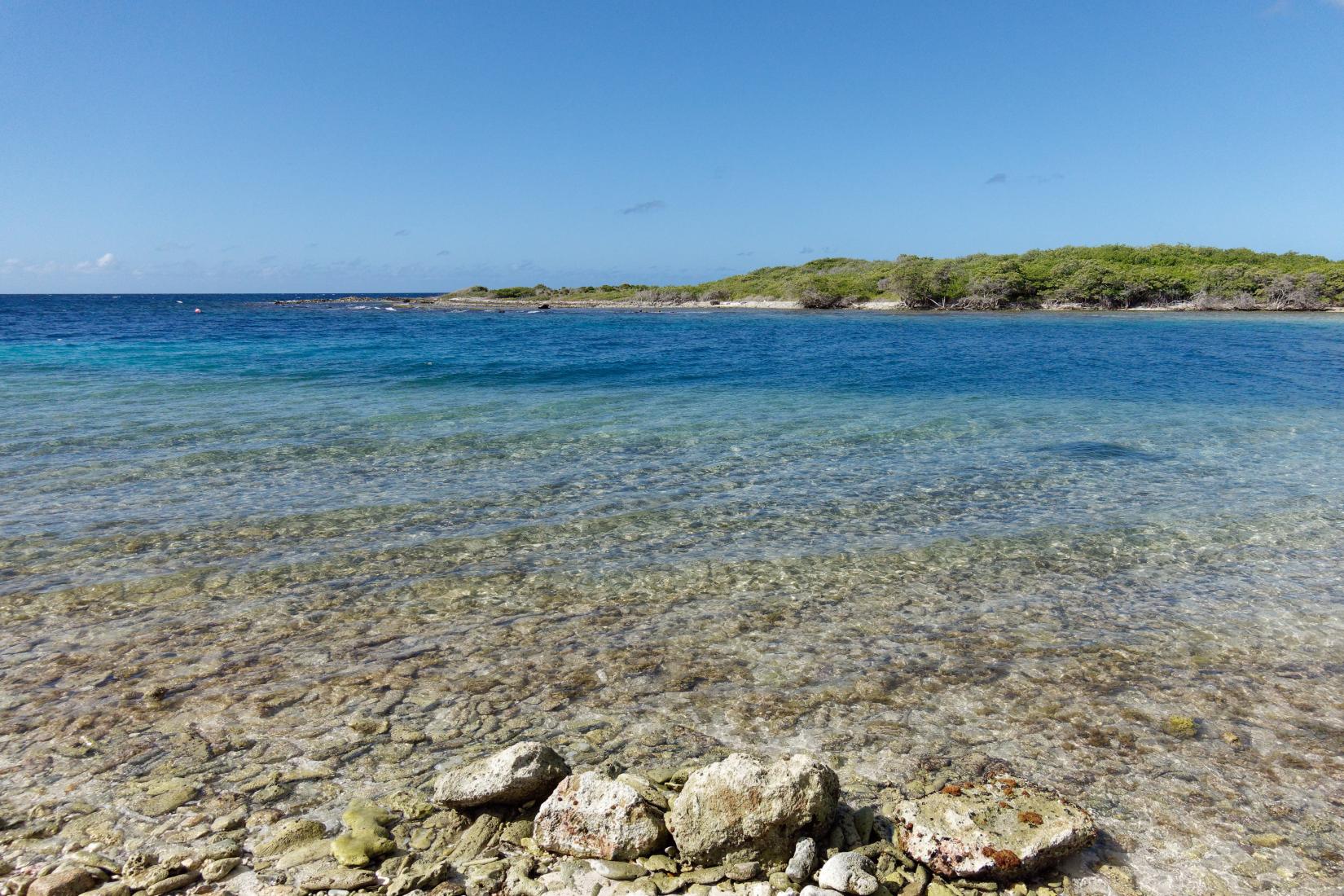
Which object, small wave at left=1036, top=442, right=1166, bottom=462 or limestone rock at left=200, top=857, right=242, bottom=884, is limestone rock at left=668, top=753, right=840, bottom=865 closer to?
limestone rock at left=200, top=857, right=242, bottom=884

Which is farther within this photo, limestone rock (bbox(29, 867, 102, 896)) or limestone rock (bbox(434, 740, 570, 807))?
limestone rock (bbox(434, 740, 570, 807))

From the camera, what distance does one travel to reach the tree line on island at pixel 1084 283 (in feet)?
248

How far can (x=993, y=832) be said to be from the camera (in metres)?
3.88

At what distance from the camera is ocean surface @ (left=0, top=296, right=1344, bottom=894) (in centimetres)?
475

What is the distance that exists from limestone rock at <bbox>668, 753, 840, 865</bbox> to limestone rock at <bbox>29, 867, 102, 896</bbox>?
2911 mm

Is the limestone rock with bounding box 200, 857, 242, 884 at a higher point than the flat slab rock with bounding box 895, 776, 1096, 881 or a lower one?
lower


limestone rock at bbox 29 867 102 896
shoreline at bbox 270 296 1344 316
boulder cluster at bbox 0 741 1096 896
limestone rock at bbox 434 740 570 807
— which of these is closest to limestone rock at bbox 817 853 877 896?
boulder cluster at bbox 0 741 1096 896

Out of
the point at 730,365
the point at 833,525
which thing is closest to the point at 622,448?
the point at 833,525

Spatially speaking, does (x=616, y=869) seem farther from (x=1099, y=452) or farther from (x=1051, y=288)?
(x=1051, y=288)

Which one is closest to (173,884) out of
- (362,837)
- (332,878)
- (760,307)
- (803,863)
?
(332,878)

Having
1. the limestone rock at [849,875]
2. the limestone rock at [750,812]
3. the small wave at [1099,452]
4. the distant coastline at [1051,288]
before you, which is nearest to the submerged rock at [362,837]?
the limestone rock at [750,812]

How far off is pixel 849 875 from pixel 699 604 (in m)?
3.75

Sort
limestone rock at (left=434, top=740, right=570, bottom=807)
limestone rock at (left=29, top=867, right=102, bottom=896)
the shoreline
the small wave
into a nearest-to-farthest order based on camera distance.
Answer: limestone rock at (left=29, top=867, right=102, bottom=896) → limestone rock at (left=434, top=740, right=570, bottom=807) → the small wave → the shoreline

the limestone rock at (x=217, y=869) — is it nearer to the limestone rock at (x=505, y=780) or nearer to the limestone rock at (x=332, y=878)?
the limestone rock at (x=332, y=878)
